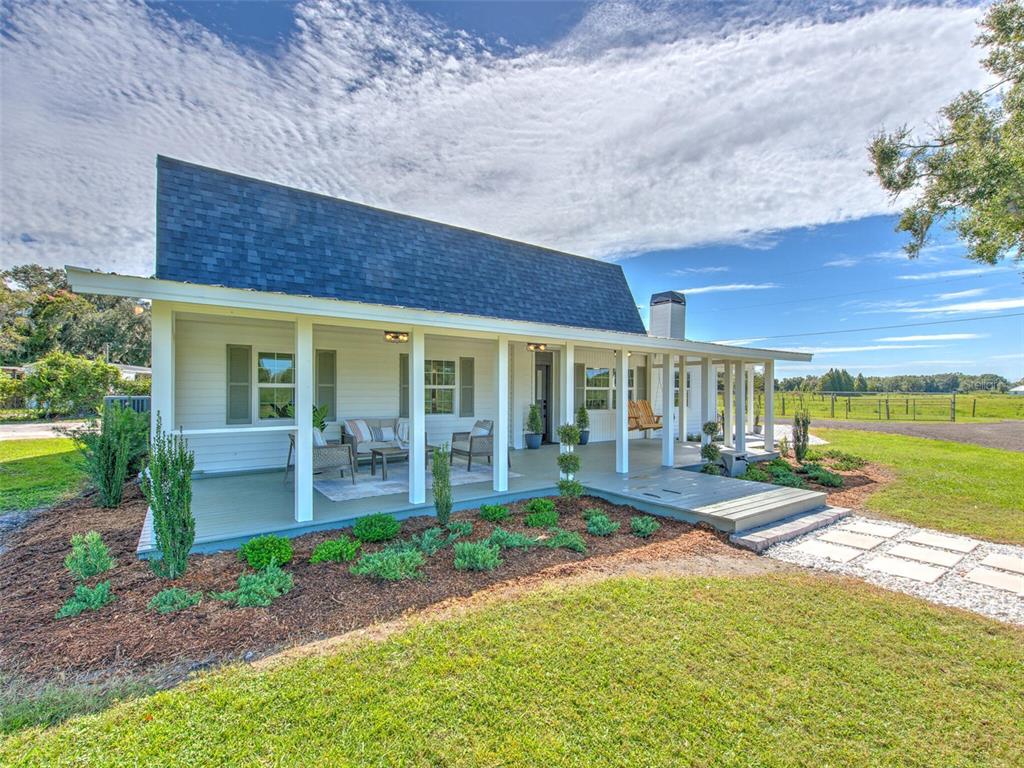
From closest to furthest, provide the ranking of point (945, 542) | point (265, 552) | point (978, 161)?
point (265, 552) → point (945, 542) → point (978, 161)

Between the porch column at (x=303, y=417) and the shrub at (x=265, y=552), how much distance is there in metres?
0.71

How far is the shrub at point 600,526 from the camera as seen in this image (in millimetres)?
5352

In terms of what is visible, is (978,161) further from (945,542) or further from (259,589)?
(259,589)

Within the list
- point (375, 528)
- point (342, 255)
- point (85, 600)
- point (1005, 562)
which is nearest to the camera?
point (85, 600)

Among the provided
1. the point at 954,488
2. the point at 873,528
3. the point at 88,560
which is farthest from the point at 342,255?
the point at 954,488

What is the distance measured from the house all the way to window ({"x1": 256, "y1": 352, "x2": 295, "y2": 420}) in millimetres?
32

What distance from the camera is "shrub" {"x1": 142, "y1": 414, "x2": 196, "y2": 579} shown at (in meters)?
3.70

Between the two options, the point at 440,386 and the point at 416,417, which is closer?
the point at 416,417

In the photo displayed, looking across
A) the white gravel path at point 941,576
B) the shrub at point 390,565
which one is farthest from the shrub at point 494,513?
the white gravel path at point 941,576

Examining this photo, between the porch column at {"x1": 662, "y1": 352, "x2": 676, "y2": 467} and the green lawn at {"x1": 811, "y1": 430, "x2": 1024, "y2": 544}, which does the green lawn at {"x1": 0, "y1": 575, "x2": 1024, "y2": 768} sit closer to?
the green lawn at {"x1": 811, "y1": 430, "x2": 1024, "y2": 544}

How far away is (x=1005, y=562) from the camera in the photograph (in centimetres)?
473

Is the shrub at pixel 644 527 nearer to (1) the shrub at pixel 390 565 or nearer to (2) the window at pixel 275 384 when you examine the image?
(1) the shrub at pixel 390 565

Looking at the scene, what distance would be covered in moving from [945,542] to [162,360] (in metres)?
8.82

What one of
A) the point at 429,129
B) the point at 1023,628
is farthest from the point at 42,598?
the point at 429,129
